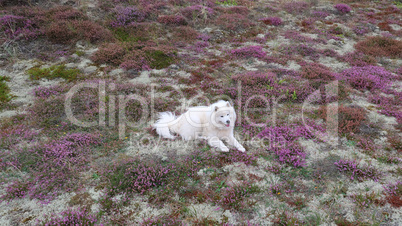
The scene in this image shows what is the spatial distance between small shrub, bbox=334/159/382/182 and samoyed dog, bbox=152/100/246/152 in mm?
3095

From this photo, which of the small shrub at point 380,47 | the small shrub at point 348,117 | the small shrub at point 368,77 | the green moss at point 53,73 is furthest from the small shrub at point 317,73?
the green moss at point 53,73

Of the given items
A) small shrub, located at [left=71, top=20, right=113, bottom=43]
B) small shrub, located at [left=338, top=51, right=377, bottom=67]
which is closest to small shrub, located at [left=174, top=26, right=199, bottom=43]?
small shrub, located at [left=71, top=20, right=113, bottom=43]

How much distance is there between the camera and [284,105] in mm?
9828

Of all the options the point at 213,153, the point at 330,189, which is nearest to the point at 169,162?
the point at 213,153

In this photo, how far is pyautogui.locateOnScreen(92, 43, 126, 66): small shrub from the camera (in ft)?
41.4

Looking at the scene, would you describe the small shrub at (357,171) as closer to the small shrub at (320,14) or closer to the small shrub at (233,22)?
the small shrub at (233,22)

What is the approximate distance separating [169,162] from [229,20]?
14.9 meters

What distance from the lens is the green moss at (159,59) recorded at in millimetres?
12695

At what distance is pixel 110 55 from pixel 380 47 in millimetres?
18137

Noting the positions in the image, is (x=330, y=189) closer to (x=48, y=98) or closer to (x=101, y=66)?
(x=48, y=98)

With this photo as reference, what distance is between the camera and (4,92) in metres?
10.0

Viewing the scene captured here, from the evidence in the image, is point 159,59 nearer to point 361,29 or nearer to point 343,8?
point 361,29

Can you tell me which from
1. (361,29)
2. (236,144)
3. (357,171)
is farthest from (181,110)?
(361,29)

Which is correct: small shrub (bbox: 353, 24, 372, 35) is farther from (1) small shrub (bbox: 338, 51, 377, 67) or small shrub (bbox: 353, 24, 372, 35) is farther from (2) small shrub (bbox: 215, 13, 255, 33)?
(2) small shrub (bbox: 215, 13, 255, 33)
